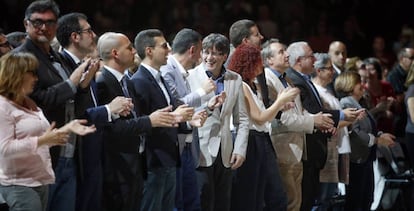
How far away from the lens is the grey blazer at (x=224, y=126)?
290 inches

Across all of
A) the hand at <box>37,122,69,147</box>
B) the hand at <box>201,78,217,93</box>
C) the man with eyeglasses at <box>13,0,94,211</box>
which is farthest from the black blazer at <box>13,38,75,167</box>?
the hand at <box>201,78,217,93</box>

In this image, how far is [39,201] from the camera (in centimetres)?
584

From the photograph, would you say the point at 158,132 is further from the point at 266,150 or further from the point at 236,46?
the point at 236,46

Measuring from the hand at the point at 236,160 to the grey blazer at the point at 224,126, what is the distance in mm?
28

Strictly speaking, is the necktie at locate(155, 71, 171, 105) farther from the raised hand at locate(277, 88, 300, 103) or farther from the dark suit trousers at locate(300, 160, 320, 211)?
the dark suit trousers at locate(300, 160, 320, 211)

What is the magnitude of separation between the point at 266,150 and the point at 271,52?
2.93 feet

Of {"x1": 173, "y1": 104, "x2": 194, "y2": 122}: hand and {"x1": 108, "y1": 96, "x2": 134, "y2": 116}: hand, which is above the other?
{"x1": 108, "y1": 96, "x2": 134, "y2": 116}: hand

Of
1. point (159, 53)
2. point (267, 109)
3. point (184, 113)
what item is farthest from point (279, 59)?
point (184, 113)

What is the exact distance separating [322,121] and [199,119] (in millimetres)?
1499

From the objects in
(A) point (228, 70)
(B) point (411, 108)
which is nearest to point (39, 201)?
(A) point (228, 70)

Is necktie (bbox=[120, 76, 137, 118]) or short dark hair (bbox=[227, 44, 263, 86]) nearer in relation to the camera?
necktie (bbox=[120, 76, 137, 118])

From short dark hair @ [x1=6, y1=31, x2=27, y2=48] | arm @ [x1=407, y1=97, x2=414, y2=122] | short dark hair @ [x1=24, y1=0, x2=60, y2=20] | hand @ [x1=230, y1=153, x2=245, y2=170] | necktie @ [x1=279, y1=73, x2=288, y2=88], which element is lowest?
hand @ [x1=230, y1=153, x2=245, y2=170]

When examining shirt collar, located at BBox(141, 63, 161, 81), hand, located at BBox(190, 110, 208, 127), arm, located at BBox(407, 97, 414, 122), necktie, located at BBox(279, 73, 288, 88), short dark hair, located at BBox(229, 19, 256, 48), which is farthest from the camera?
arm, located at BBox(407, 97, 414, 122)

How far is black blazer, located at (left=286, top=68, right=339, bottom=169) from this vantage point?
834 cm
